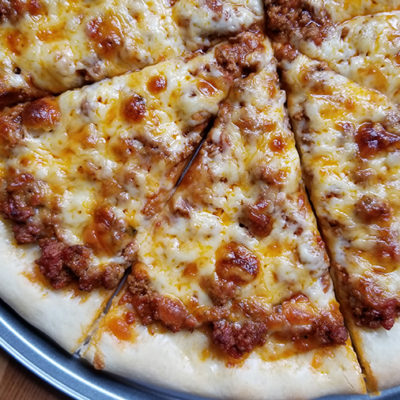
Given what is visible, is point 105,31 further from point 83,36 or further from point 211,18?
point 211,18

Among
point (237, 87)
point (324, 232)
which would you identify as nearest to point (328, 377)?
point (324, 232)

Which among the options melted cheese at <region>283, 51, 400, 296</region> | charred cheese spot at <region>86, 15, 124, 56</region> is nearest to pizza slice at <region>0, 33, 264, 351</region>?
charred cheese spot at <region>86, 15, 124, 56</region>

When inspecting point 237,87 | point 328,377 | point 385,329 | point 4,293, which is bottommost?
point 328,377

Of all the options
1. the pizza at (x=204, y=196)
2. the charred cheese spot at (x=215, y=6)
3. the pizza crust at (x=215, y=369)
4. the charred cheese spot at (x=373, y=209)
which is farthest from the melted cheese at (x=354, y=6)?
the pizza crust at (x=215, y=369)

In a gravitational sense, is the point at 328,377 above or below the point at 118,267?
below

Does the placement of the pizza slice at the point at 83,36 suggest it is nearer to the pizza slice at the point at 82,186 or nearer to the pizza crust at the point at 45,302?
the pizza slice at the point at 82,186

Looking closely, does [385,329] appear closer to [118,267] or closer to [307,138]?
→ [307,138]
